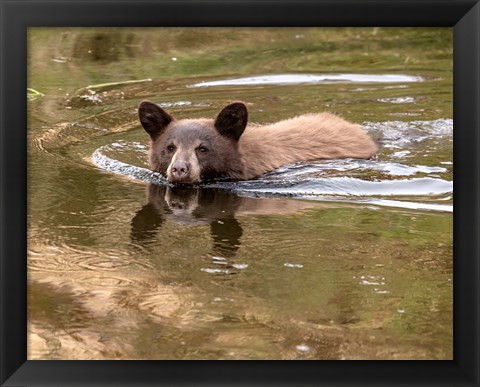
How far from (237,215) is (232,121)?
157cm

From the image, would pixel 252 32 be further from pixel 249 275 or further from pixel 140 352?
pixel 140 352

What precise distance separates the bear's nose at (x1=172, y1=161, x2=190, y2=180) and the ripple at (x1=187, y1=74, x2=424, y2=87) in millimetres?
4290

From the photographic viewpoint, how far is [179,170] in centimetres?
902

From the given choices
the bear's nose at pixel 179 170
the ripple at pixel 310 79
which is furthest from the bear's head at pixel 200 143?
the ripple at pixel 310 79

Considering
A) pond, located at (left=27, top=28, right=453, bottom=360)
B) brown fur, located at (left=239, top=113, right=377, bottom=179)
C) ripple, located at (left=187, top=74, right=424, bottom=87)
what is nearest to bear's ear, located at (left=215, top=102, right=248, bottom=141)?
brown fur, located at (left=239, top=113, right=377, bottom=179)

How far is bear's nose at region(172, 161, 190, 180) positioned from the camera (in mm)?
9016

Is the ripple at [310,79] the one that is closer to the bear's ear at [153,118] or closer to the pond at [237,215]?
the pond at [237,215]

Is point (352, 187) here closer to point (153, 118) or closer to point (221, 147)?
point (221, 147)

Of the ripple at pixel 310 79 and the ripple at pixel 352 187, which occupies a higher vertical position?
the ripple at pixel 310 79

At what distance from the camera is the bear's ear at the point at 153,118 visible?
9562mm

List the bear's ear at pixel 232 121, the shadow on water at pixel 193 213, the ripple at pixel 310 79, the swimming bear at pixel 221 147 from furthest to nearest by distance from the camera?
the ripple at pixel 310 79
the bear's ear at pixel 232 121
the swimming bear at pixel 221 147
the shadow on water at pixel 193 213

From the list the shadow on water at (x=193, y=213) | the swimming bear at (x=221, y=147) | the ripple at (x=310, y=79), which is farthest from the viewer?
the ripple at (x=310, y=79)

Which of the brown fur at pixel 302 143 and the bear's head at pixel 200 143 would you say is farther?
the brown fur at pixel 302 143
